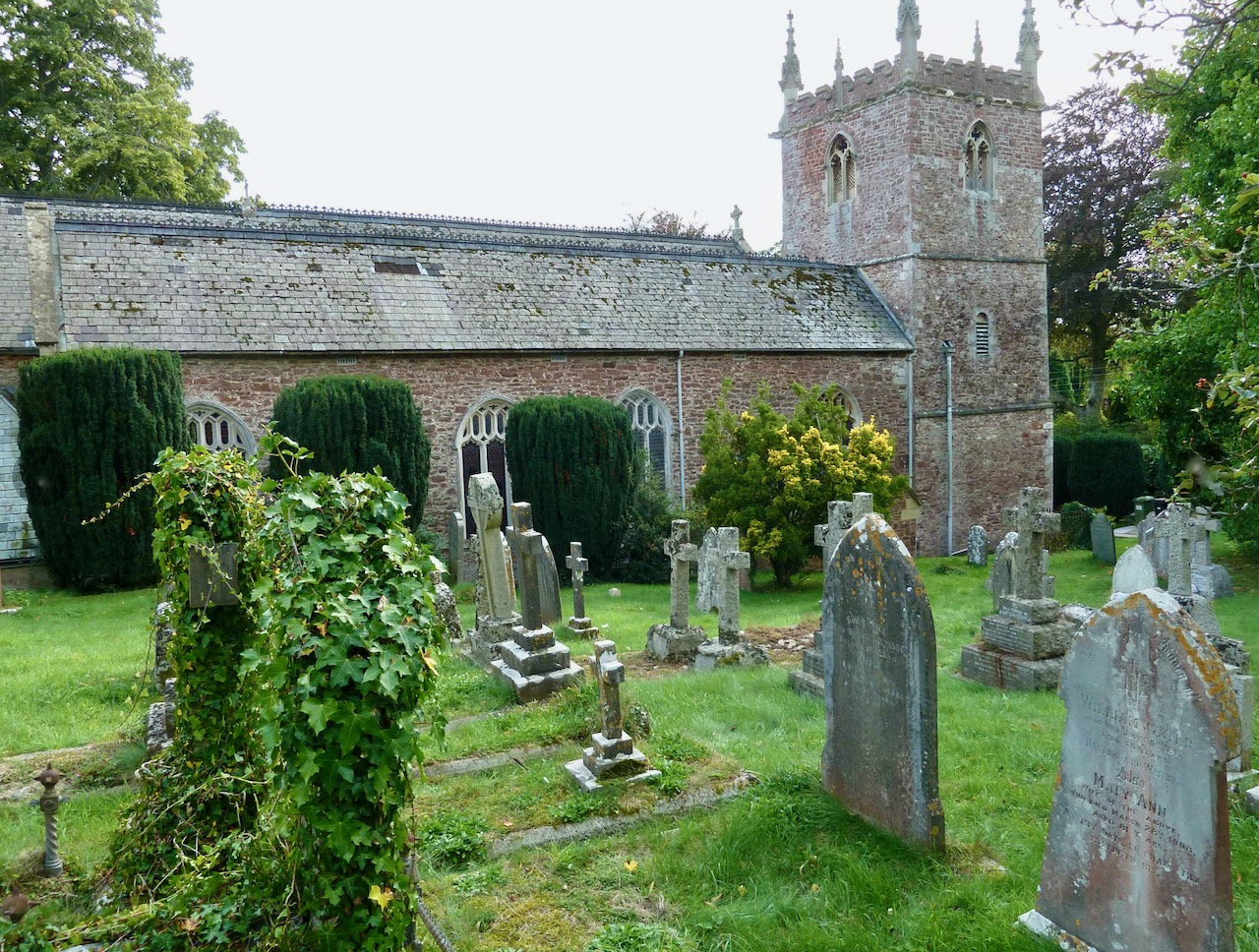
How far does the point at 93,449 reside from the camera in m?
12.9

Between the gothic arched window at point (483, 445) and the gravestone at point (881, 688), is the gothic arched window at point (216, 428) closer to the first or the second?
the gothic arched window at point (483, 445)

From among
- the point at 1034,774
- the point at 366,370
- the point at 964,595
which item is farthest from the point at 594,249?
the point at 1034,774

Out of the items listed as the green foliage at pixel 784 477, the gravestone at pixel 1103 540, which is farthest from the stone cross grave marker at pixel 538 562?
the gravestone at pixel 1103 540

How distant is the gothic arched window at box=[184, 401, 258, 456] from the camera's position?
14.5 m

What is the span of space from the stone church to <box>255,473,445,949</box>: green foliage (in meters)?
12.3

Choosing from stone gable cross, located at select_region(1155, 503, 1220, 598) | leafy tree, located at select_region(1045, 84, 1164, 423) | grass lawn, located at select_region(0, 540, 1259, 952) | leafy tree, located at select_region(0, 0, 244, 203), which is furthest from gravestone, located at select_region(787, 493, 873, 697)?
leafy tree, located at select_region(1045, 84, 1164, 423)

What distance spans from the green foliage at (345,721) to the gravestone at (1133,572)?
13.3 ft

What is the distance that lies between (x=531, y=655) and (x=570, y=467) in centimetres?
805

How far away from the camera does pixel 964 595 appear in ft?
47.5

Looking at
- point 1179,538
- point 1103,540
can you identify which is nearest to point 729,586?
point 1179,538

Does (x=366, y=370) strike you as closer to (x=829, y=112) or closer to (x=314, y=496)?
(x=314, y=496)

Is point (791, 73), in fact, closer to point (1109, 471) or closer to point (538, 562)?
point (1109, 471)

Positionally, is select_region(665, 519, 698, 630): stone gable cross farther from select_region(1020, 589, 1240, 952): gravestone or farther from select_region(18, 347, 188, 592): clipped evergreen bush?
select_region(18, 347, 188, 592): clipped evergreen bush

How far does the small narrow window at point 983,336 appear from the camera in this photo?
22.2 meters
